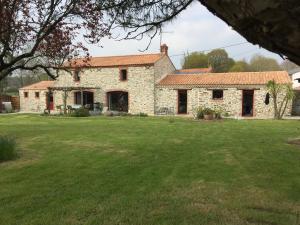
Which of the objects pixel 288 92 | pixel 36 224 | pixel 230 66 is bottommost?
pixel 36 224

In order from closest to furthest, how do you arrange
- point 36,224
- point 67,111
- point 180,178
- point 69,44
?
point 36,224
point 180,178
point 69,44
point 67,111

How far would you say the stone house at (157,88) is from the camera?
28609 millimetres

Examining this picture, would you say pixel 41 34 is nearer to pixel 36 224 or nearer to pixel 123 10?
pixel 123 10

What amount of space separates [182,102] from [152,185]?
25316 mm

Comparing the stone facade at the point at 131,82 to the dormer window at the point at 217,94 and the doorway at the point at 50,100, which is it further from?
the dormer window at the point at 217,94

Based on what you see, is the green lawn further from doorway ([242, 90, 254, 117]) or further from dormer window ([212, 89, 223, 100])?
doorway ([242, 90, 254, 117])

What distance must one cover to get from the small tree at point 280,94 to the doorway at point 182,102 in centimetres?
750

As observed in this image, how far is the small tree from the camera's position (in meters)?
26.2

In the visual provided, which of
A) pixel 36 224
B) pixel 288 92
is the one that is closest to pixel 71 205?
pixel 36 224

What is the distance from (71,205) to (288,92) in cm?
2376

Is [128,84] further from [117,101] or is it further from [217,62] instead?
[217,62]

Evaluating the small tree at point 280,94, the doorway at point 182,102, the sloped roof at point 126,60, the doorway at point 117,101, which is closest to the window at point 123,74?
the sloped roof at point 126,60

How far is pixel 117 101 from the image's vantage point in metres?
34.3

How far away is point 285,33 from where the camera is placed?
1.68 m
